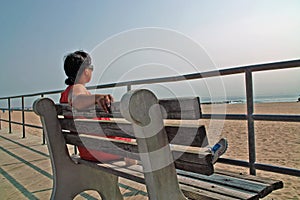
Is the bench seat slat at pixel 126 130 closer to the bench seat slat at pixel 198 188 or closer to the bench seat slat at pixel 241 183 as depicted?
the bench seat slat at pixel 198 188

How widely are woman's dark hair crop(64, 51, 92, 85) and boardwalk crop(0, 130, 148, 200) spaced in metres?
1.15

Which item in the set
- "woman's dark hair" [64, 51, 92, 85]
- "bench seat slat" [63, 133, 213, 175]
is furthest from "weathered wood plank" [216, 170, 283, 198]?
"woman's dark hair" [64, 51, 92, 85]

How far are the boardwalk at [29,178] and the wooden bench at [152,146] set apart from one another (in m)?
0.86

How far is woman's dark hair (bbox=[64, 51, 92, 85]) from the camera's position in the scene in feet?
6.30

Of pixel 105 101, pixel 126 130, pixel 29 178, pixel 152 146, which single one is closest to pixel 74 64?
pixel 105 101

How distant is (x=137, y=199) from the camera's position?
92.7 inches

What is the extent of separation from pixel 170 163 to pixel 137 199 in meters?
1.47

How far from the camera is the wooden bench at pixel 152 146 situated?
3.04 ft

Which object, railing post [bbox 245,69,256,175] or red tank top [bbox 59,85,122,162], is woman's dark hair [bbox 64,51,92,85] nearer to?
red tank top [bbox 59,85,122,162]

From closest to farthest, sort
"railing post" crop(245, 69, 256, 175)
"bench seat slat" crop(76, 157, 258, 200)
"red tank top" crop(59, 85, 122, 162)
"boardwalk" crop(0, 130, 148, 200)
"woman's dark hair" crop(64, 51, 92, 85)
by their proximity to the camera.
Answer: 1. "bench seat slat" crop(76, 157, 258, 200)
2. "red tank top" crop(59, 85, 122, 162)
3. "railing post" crop(245, 69, 256, 175)
4. "woman's dark hair" crop(64, 51, 92, 85)
5. "boardwalk" crop(0, 130, 148, 200)

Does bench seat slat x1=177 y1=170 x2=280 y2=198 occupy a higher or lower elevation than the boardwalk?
higher

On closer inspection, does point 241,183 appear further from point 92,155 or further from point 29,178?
point 29,178

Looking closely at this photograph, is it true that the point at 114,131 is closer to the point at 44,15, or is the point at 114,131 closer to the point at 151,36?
the point at 151,36

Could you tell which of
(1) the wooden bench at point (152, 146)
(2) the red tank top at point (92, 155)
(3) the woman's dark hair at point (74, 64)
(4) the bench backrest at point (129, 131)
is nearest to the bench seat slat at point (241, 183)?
(1) the wooden bench at point (152, 146)
